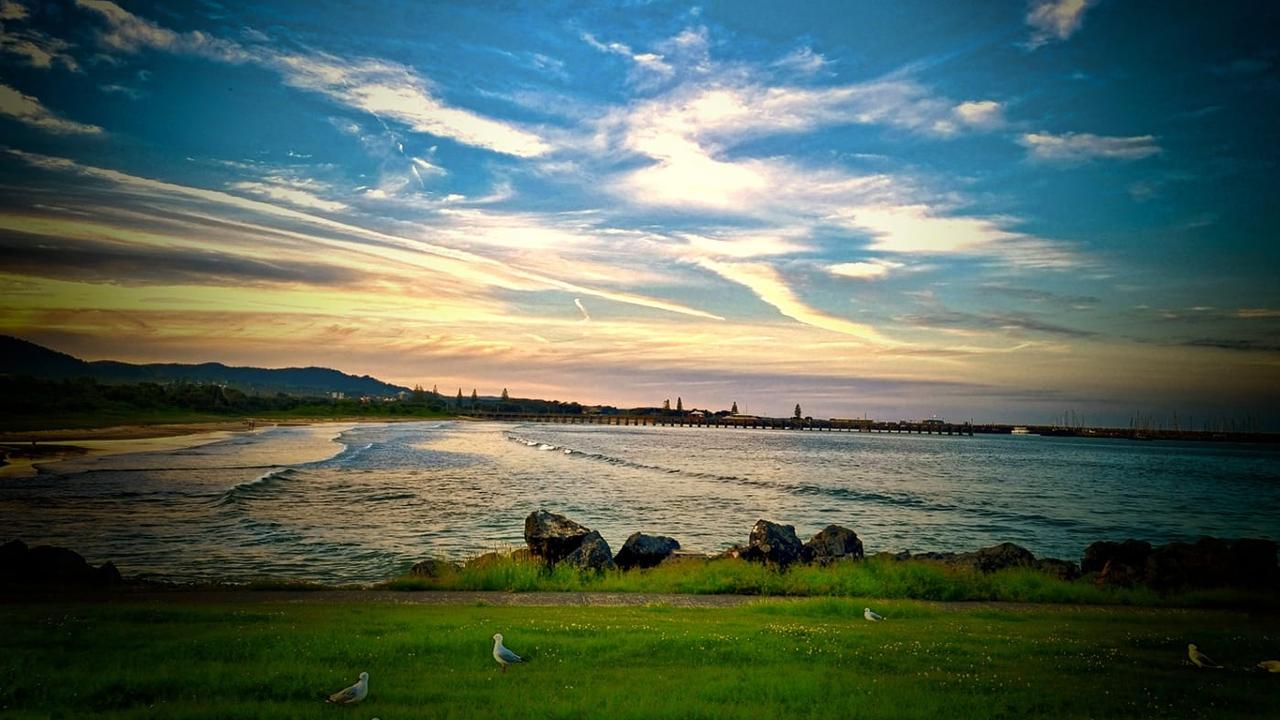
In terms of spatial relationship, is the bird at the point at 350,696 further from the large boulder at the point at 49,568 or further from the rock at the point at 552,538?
the rock at the point at 552,538

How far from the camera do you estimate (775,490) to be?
209ft

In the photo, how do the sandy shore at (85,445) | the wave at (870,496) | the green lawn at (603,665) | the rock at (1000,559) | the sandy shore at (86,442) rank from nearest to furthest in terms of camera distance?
the green lawn at (603,665) → the rock at (1000,559) → the wave at (870,496) → the sandy shore at (85,445) → the sandy shore at (86,442)

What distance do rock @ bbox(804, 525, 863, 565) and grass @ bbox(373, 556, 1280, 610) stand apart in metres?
2.65

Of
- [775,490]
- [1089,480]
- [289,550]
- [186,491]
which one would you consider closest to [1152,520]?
[775,490]

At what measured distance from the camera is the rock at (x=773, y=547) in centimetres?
2575

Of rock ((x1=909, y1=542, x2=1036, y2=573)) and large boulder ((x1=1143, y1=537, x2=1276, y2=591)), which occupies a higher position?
large boulder ((x1=1143, y1=537, x2=1276, y2=591))

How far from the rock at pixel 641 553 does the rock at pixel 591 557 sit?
4.23ft

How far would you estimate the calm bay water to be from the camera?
102 ft

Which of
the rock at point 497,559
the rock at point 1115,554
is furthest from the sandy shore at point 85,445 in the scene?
the rock at point 1115,554

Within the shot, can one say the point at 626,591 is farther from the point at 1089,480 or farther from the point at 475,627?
the point at 1089,480

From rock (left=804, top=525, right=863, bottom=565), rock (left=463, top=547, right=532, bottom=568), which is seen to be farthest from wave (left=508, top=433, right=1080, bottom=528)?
rock (left=463, top=547, right=532, bottom=568)

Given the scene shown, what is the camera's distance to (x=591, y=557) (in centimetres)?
2502

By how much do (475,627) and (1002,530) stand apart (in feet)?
127

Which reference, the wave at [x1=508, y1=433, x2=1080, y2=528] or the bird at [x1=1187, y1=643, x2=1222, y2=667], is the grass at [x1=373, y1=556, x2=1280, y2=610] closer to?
the bird at [x1=1187, y1=643, x2=1222, y2=667]
